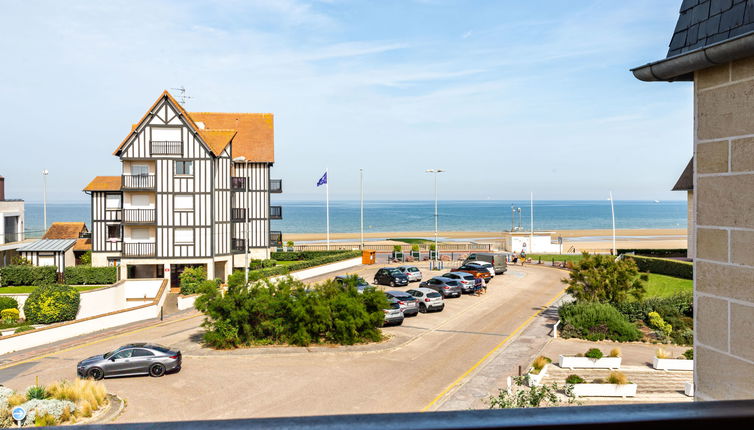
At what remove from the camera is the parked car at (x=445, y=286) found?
3756 centimetres

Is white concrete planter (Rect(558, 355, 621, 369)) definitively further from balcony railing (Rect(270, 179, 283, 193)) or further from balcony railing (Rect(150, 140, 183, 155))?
balcony railing (Rect(270, 179, 283, 193))

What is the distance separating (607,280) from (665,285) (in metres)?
12.6

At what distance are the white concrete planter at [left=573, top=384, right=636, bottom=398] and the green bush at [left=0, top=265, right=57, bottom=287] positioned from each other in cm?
3526

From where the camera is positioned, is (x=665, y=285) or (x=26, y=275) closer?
(x=26, y=275)

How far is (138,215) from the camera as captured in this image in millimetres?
42188

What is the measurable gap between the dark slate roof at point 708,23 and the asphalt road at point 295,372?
1367 centimetres

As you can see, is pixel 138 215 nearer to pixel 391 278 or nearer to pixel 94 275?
pixel 94 275

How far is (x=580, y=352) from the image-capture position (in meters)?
24.6

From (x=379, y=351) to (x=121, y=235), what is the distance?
26.7 m

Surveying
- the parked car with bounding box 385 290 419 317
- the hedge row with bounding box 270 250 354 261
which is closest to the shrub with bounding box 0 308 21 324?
the parked car with bounding box 385 290 419 317

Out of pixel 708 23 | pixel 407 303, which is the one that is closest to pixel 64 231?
pixel 407 303

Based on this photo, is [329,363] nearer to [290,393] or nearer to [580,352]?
[290,393]

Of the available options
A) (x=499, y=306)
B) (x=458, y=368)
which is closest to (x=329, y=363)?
(x=458, y=368)

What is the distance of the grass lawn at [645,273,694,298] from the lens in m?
37.4
